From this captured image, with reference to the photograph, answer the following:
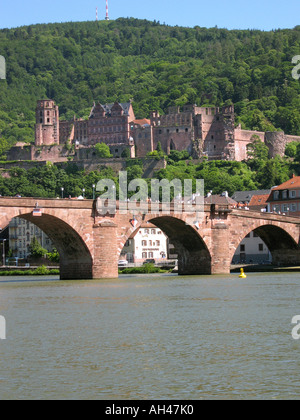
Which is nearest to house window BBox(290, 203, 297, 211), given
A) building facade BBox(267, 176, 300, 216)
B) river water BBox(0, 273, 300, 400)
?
building facade BBox(267, 176, 300, 216)

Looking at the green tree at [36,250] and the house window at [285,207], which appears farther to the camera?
the green tree at [36,250]

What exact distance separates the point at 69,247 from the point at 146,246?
48897mm

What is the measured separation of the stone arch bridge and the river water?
17.4 m

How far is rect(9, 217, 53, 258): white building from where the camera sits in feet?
431

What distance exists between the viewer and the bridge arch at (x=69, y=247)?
237 ft

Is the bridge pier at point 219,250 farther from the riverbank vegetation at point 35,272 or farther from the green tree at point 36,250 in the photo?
the green tree at point 36,250

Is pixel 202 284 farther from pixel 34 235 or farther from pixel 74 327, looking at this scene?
pixel 34 235

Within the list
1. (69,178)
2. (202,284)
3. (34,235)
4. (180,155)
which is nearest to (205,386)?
(202,284)

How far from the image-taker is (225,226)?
275ft

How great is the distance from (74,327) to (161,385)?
1313 cm

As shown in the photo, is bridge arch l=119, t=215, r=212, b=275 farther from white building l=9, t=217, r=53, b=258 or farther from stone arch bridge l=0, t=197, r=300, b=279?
white building l=9, t=217, r=53, b=258
